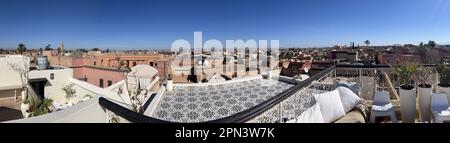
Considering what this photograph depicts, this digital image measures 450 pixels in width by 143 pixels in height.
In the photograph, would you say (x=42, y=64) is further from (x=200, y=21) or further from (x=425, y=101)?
(x=425, y=101)

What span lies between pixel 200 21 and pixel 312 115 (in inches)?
351

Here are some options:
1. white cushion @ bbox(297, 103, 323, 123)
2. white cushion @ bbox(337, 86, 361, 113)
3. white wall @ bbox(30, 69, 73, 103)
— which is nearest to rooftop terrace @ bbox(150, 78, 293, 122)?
white cushion @ bbox(337, 86, 361, 113)

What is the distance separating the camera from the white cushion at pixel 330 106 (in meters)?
2.42

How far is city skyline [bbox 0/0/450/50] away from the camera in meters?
9.55

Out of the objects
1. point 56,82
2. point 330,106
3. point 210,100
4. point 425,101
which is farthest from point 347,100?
point 56,82

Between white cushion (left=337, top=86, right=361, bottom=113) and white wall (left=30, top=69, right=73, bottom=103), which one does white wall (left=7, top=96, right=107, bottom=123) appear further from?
white wall (left=30, top=69, right=73, bottom=103)

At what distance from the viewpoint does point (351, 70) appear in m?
4.21

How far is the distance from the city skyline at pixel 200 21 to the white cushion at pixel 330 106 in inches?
264

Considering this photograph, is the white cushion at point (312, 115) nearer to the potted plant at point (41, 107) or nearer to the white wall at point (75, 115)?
the white wall at point (75, 115)

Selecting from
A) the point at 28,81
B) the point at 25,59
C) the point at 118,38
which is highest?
the point at 118,38

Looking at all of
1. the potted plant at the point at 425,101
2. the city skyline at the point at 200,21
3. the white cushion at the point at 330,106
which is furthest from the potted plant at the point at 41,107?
the potted plant at the point at 425,101

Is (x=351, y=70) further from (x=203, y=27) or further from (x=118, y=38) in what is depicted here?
(x=118, y=38)
